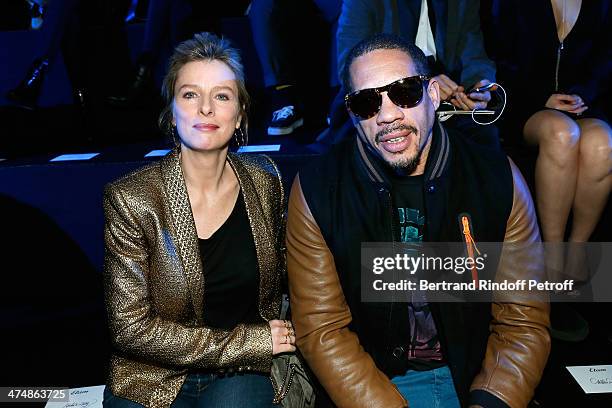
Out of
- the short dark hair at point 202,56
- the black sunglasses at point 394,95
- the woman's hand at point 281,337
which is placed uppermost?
the short dark hair at point 202,56

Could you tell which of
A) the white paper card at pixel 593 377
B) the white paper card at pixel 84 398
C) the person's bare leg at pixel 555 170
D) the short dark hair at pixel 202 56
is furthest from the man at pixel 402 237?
the white paper card at pixel 84 398

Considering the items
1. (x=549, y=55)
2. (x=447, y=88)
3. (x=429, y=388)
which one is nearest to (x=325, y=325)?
(x=429, y=388)

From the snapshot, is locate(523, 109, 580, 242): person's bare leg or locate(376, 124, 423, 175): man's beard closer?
locate(376, 124, 423, 175): man's beard

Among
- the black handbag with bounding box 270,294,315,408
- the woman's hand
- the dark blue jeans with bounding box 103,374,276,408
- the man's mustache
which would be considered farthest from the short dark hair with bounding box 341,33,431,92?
the dark blue jeans with bounding box 103,374,276,408

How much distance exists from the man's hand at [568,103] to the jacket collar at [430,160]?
3.64ft

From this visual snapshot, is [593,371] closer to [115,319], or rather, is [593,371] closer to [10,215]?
[115,319]

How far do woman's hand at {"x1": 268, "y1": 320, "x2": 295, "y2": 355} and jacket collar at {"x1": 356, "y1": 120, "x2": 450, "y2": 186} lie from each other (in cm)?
60

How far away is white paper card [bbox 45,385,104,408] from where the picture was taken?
206cm

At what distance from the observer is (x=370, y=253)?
5.49ft

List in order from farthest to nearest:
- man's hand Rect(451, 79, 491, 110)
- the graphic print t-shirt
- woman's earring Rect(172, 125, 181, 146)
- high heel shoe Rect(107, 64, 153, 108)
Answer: high heel shoe Rect(107, 64, 153, 108) → man's hand Rect(451, 79, 491, 110) → woman's earring Rect(172, 125, 181, 146) → the graphic print t-shirt

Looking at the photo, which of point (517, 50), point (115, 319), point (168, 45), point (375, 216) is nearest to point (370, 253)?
point (375, 216)

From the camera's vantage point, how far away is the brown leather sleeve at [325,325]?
5.17 feet

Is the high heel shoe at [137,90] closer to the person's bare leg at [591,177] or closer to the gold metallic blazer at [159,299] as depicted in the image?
the gold metallic blazer at [159,299]

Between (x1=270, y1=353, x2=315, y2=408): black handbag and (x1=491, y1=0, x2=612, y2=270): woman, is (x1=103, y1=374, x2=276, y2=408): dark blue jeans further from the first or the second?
(x1=491, y1=0, x2=612, y2=270): woman
